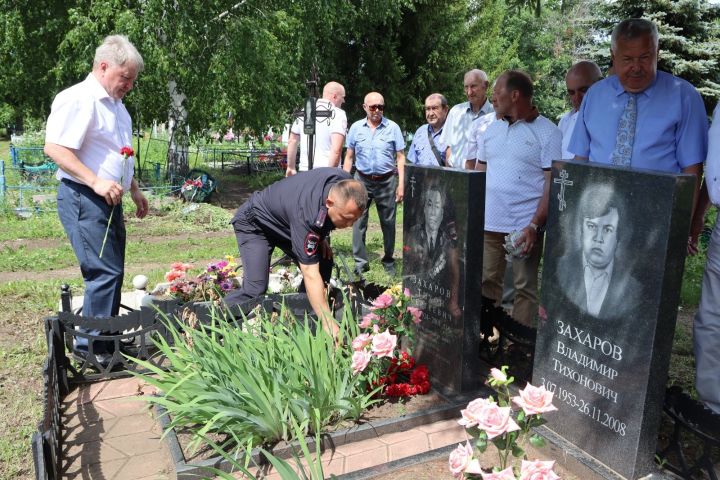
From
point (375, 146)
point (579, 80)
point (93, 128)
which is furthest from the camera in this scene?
point (375, 146)

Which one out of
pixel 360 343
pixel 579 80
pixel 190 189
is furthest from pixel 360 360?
pixel 190 189

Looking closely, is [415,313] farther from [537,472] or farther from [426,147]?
[426,147]

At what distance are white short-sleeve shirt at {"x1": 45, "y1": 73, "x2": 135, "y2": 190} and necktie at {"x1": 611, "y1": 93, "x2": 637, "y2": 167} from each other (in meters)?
2.83

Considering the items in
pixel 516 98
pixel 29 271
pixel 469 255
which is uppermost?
pixel 516 98

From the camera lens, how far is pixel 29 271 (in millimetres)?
6898

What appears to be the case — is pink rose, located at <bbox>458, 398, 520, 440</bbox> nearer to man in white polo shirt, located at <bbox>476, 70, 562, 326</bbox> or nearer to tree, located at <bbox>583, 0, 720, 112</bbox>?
man in white polo shirt, located at <bbox>476, 70, 562, 326</bbox>

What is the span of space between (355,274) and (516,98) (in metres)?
2.91

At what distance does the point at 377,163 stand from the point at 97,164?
320 cm

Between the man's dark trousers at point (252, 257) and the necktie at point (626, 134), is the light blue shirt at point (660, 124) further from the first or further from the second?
the man's dark trousers at point (252, 257)

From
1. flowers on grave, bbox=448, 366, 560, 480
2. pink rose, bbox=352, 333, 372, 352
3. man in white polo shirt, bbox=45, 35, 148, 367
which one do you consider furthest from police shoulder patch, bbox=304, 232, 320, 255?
flowers on grave, bbox=448, 366, 560, 480

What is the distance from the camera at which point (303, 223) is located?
3.41 meters

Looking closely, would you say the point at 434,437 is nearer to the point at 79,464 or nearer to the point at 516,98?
the point at 79,464

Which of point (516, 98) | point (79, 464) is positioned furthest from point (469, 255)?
point (79, 464)

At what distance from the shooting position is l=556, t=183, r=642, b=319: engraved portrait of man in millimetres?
2521
